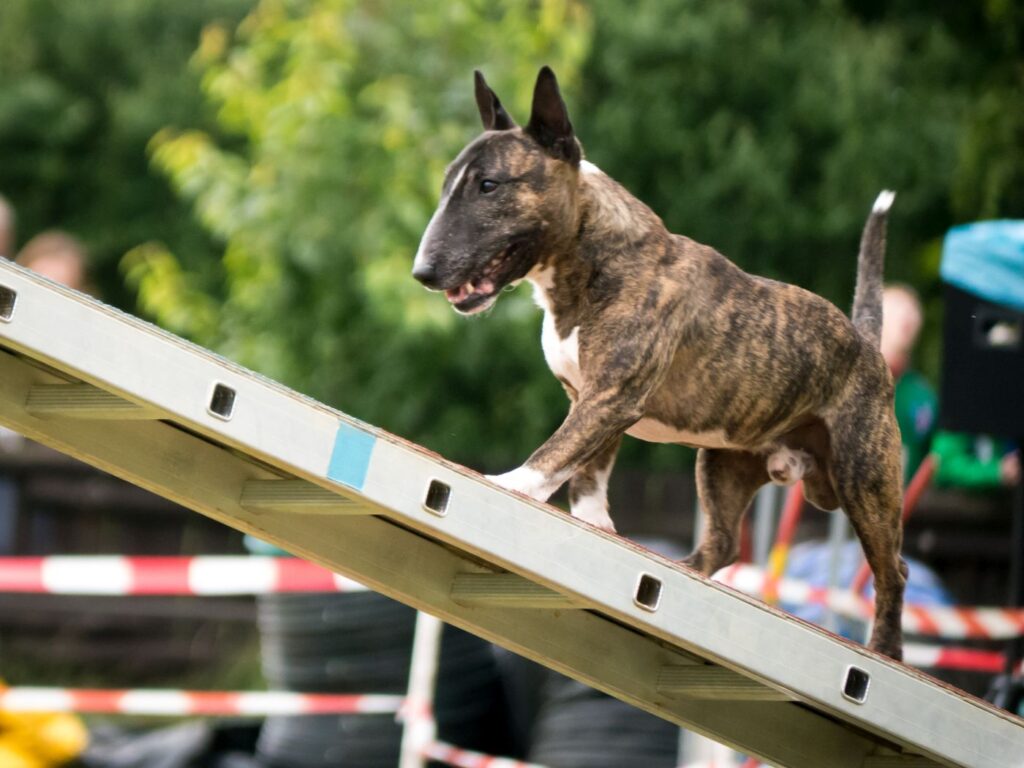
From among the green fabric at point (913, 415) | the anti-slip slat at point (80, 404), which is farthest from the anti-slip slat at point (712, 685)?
the green fabric at point (913, 415)

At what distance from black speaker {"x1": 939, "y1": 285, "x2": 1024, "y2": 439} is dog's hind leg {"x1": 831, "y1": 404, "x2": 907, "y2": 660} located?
2474 millimetres

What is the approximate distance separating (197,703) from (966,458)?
3.23m

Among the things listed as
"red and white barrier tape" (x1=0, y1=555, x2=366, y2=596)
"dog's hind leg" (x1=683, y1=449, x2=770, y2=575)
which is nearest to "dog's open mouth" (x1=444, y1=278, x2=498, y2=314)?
"dog's hind leg" (x1=683, y1=449, x2=770, y2=575)

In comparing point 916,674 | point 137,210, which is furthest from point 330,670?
point 137,210

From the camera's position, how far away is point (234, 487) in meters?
2.92

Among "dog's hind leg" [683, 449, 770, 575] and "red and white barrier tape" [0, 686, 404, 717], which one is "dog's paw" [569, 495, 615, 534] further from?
"red and white barrier tape" [0, 686, 404, 717]

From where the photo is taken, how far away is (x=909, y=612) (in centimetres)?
609

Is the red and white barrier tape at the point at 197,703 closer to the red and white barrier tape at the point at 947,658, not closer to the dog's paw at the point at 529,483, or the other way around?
the red and white barrier tape at the point at 947,658

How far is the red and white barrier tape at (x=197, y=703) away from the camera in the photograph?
5.80 m

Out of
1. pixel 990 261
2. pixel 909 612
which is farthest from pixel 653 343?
pixel 909 612

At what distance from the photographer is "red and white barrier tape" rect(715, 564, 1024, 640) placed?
18.9ft

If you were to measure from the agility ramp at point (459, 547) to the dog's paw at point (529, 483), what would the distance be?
0.13 meters

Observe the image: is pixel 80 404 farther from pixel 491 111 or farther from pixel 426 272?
pixel 491 111

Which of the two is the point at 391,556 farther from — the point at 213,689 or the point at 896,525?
the point at 213,689
